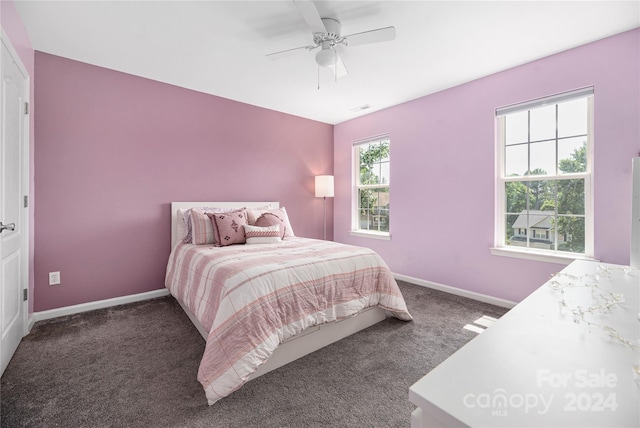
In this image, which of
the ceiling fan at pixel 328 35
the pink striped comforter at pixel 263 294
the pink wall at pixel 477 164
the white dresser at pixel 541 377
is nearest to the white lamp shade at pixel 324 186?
the pink wall at pixel 477 164

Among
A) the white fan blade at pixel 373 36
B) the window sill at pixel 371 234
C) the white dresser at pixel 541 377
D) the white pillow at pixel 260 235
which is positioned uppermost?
the white fan blade at pixel 373 36

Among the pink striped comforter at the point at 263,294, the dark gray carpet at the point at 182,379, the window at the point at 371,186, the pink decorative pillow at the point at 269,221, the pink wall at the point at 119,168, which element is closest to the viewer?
the dark gray carpet at the point at 182,379

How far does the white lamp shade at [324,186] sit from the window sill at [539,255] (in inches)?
95.0

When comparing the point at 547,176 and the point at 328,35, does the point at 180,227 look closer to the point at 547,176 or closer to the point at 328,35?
the point at 328,35

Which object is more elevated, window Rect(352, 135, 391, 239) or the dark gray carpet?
window Rect(352, 135, 391, 239)

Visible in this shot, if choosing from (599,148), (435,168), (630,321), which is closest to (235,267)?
(630,321)

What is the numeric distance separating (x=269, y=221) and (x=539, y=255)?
2.76 m

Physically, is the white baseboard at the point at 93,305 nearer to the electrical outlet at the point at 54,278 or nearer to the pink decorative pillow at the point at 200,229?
the electrical outlet at the point at 54,278

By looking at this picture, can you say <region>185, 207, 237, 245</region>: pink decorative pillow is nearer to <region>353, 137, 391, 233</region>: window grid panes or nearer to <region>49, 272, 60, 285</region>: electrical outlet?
<region>49, 272, 60, 285</region>: electrical outlet

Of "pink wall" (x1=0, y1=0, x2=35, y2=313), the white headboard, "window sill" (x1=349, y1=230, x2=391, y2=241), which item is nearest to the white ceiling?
"pink wall" (x1=0, y1=0, x2=35, y2=313)

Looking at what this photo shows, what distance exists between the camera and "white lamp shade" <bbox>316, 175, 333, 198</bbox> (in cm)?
460

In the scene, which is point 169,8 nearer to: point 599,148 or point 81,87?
point 81,87

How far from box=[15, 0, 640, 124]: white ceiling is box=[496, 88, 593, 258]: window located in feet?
1.79

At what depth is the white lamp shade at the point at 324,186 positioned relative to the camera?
4598mm
